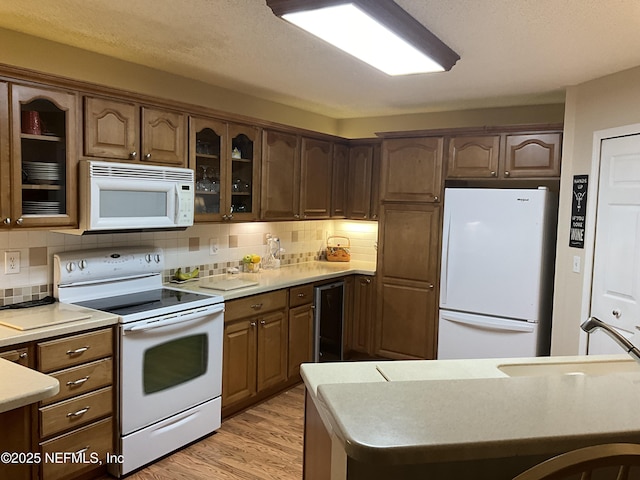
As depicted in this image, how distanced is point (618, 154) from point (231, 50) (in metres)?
2.42

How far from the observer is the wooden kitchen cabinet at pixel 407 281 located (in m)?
4.25

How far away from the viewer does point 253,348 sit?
11.8 ft

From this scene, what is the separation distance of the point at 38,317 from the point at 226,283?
1.29 m

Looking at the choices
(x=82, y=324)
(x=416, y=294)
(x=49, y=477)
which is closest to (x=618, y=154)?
(x=416, y=294)

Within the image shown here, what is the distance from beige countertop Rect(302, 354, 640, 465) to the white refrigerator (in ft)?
8.06

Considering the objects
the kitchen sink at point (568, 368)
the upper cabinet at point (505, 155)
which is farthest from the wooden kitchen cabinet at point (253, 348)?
the kitchen sink at point (568, 368)

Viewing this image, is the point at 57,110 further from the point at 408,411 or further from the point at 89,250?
the point at 408,411

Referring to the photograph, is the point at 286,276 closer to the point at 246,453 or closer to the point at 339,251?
the point at 339,251

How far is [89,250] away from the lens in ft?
10.1

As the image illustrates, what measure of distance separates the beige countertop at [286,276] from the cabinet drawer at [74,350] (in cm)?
81

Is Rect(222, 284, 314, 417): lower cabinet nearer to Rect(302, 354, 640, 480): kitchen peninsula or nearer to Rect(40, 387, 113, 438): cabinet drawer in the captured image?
Rect(40, 387, 113, 438): cabinet drawer

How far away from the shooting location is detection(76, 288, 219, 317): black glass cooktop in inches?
110

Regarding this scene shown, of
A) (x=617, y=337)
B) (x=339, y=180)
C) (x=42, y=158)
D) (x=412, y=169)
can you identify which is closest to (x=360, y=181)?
(x=339, y=180)

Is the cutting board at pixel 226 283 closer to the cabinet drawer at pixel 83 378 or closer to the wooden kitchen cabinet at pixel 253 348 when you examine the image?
the wooden kitchen cabinet at pixel 253 348
